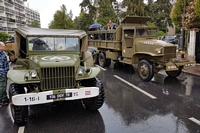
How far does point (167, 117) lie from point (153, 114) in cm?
33

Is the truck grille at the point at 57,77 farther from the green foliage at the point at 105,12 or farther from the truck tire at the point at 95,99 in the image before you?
the green foliage at the point at 105,12

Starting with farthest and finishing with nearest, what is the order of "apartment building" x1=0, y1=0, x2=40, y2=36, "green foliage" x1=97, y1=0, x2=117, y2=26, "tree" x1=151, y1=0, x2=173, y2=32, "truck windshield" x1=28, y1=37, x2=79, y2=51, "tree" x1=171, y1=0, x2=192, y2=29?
"apartment building" x1=0, y1=0, x2=40, y2=36, "tree" x1=151, y1=0, x2=173, y2=32, "green foliage" x1=97, y1=0, x2=117, y2=26, "tree" x1=171, y1=0, x2=192, y2=29, "truck windshield" x1=28, y1=37, x2=79, y2=51

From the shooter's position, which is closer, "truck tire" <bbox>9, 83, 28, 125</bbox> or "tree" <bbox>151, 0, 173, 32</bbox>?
"truck tire" <bbox>9, 83, 28, 125</bbox>

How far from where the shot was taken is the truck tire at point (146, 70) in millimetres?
7527

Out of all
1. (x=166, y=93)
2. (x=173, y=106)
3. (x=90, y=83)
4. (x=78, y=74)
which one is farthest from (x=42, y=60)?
(x=166, y=93)

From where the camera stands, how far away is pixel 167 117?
448 cm

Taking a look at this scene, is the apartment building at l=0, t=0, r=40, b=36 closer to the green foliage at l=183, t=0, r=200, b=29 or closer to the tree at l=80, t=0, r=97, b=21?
the tree at l=80, t=0, r=97, b=21

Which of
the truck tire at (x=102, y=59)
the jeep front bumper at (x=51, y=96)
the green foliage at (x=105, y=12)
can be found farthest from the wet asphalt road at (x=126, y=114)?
the green foliage at (x=105, y=12)

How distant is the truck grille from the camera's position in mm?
4078

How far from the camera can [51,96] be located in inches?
154

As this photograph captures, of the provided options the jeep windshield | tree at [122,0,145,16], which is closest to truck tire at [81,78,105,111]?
the jeep windshield

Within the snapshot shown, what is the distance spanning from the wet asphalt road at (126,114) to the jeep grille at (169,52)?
142 cm

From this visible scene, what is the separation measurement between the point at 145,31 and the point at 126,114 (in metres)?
5.21

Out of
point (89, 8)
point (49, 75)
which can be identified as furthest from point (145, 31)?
point (89, 8)
